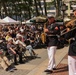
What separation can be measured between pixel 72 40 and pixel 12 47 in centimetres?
565

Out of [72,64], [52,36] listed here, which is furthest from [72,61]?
[52,36]

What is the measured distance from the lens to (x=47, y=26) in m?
8.86

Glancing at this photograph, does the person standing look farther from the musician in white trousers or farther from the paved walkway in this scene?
the musician in white trousers

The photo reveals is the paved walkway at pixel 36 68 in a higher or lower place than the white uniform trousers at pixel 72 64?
lower

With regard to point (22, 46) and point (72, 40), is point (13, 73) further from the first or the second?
point (72, 40)

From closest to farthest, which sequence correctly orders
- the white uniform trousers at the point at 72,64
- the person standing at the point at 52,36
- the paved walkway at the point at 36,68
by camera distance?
the white uniform trousers at the point at 72,64 → the person standing at the point at 52,36 → the paved walkway at the point at 36,68

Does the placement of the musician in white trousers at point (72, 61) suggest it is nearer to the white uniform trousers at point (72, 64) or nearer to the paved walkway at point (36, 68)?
the white uniform trousers at point (72, 64)

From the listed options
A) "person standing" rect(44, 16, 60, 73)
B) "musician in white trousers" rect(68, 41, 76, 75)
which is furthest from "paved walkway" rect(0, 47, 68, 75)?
"musician in white trousers" rect(68, 41, 76, 75)

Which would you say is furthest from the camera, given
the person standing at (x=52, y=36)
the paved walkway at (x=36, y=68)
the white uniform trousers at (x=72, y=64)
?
the paved walkway at (x=36, y=68)

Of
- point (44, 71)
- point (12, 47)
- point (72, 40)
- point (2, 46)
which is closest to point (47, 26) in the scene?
point (44, 71)

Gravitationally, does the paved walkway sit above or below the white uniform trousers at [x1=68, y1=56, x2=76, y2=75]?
below

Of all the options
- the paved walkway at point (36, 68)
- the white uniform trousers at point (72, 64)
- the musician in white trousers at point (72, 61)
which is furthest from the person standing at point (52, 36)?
the white uniform trousers at point (72, 64)

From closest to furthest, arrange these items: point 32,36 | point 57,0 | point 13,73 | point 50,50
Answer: point 50,50, point 13,73, point 32,36, point 57,0

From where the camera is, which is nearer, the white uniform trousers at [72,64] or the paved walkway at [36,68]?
the white uniform trousers at [72,64]
